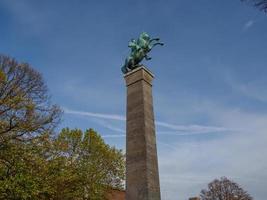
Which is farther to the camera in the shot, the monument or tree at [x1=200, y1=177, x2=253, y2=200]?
tree at [x1=200, y1=177, x2=253, y2=200]

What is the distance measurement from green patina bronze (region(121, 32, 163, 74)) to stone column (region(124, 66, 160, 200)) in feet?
2.41

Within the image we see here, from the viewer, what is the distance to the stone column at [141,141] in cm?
1126

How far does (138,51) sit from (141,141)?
16.0 ft

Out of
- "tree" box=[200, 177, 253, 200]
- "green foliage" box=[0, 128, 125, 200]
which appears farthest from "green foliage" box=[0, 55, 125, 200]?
"tree" box=[200, 177, 253, 200]

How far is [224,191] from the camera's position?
4338 centimetres

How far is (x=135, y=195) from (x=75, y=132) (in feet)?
62.9

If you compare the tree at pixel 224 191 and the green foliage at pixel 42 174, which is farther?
the tree at pixel 224 191

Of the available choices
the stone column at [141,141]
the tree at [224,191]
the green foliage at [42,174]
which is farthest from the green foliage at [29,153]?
the tree at [224,191]

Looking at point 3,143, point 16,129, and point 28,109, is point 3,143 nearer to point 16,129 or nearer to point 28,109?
point 16,129

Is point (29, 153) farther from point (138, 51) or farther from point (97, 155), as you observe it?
point (97, 155)

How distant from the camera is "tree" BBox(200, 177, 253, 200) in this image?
42688 millimetres

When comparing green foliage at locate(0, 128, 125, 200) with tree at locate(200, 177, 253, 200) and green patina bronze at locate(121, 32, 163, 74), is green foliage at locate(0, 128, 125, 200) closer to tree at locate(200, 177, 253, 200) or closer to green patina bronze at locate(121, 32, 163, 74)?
green patina bronze at locate(121, 32, 163, 74)

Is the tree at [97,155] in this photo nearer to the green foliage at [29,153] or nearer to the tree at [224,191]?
the green foliage at [29,153]

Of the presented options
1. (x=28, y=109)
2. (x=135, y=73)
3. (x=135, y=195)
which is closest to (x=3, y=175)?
(x=28, y=109)
